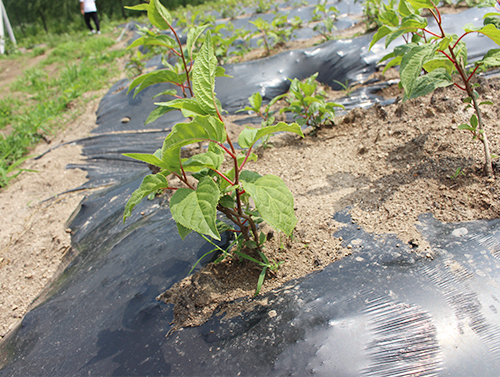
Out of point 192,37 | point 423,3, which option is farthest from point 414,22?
point 192,37

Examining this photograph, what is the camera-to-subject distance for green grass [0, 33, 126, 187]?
3902 millimetres

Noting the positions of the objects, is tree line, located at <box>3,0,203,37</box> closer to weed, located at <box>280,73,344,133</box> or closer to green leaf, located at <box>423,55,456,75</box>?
weed, located at <box>280,73,344,133</box>

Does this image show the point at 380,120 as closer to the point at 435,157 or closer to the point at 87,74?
the point at 435,157

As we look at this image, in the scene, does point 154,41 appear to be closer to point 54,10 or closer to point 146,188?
point 146,188

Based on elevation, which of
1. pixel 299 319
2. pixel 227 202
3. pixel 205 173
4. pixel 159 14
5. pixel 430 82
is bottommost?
pixel 299 319

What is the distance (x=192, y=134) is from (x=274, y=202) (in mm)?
351

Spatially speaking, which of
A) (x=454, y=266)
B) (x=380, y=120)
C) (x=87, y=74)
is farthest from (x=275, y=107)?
(x=87, y=74)

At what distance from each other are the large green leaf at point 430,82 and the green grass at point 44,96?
369 cm

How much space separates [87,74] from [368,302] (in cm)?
732

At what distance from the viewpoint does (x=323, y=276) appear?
1.21 m

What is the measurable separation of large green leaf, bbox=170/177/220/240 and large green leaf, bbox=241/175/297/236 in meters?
0.13

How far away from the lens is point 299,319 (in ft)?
3.50

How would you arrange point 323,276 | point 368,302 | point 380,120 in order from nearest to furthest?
point 368,302, point 323,276, point 380,120

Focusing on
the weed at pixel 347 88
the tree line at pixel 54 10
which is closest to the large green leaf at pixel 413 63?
the weed at pixel 347 88
